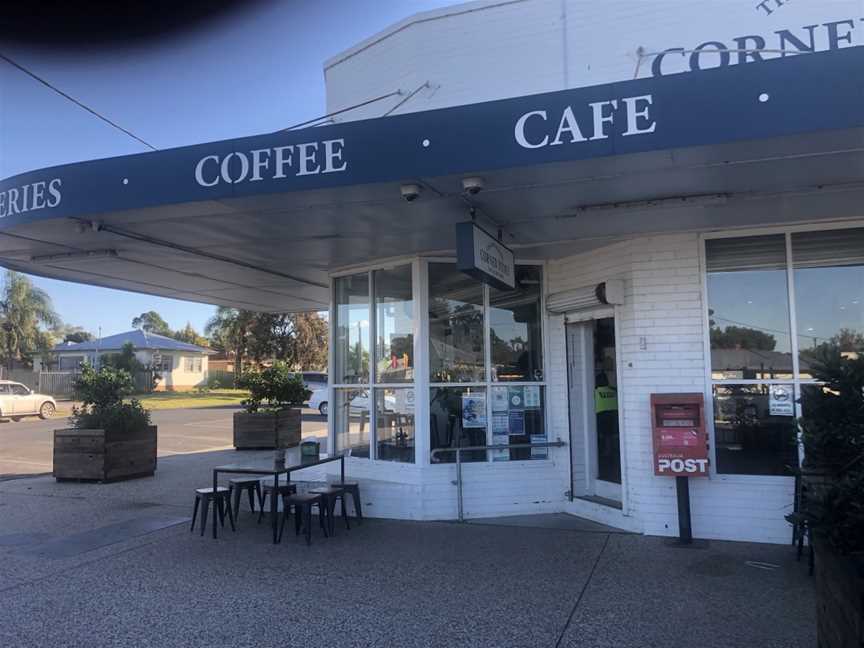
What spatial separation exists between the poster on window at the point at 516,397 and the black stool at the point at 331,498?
225 cm

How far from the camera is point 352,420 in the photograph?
27.7ft

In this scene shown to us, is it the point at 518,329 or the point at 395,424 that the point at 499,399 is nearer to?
the point at 518,329

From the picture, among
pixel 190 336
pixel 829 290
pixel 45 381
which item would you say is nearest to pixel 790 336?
pixel 829 290

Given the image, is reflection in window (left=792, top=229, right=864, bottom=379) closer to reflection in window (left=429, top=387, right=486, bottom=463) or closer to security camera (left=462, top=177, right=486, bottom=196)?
reflection in window (left=429, top=387, right=486, bottom=463)

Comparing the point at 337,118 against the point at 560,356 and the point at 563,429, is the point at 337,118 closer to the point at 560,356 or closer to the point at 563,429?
the point at 560,356

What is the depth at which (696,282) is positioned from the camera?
263 inches

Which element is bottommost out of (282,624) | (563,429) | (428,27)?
(282,624)

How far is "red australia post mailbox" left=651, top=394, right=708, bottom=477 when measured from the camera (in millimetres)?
6227

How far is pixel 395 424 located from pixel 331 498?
1.38 meters

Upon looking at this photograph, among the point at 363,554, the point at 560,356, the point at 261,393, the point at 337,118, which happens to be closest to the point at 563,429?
the point at 560,356

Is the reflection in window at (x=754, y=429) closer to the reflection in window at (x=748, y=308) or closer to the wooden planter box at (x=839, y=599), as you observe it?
the reflection in window at (x=748, y=308)

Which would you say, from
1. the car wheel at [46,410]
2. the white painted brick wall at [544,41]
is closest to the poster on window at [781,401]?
the white painted brick wall at [544,41]

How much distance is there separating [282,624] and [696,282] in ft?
16.4

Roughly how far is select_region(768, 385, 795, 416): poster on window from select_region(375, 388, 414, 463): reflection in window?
3.82m
